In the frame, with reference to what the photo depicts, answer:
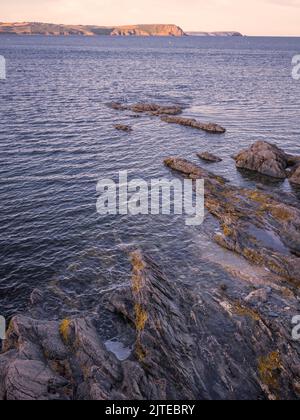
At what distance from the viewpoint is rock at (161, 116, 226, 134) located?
210 ft

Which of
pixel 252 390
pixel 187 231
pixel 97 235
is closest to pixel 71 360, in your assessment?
pixel 252 390

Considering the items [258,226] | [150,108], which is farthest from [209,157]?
[150,108]

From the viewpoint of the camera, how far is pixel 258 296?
24.7m

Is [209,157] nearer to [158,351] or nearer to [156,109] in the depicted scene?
[156,109]

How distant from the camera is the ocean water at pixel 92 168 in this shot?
28.4 metres

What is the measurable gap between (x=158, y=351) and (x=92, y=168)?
105ft

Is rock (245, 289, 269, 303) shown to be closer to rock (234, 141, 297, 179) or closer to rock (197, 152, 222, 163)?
rock (234, 141, 297, 179)

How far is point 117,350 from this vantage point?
20.6 metres

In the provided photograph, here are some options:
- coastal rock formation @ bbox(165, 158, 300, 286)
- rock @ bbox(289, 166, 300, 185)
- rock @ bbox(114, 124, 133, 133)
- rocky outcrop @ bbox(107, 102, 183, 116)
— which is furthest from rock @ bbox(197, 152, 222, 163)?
rocky outcrop @ bbox(107, 102, 183, 116)

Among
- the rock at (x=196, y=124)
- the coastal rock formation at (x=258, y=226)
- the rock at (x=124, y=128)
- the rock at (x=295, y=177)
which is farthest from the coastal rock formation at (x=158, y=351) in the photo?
the rock at (x=196, y=124)

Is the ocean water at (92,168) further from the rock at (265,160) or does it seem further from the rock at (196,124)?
the rock at (265,160)

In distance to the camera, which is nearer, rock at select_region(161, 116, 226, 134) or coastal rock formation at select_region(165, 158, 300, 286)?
coastal rock formation at select_region(165, 158, 300, 286)

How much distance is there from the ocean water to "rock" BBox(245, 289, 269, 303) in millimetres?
3227

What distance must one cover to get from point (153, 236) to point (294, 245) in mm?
12302
